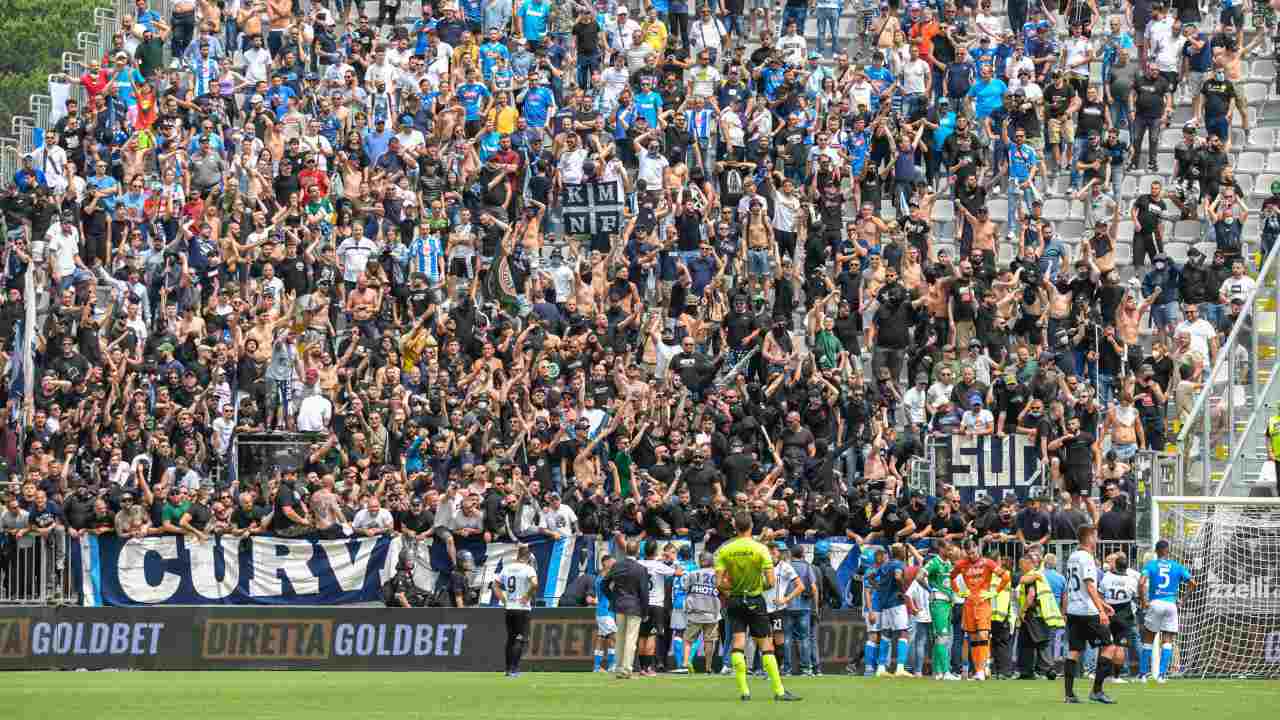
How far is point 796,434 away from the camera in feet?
114

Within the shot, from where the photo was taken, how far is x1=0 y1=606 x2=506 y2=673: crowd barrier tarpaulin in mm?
33438

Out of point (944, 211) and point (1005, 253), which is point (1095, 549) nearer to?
point (1005, 253)

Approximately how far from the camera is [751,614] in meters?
25.2

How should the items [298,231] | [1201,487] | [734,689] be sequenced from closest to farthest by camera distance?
[734,689] < [1201,487] < [298,231]

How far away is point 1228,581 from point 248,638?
528 inches

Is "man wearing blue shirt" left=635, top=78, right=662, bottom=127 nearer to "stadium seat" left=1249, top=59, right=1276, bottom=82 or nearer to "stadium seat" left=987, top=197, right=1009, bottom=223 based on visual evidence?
"stadium seat" left=987, top=197, right=1009, bottom=223

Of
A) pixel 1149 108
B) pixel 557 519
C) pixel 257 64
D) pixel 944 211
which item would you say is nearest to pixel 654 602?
pixel 557 519

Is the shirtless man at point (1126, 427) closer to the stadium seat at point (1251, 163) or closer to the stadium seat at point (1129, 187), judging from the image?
the stadium seat at point (1129, 187)

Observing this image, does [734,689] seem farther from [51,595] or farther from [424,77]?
[424,77]

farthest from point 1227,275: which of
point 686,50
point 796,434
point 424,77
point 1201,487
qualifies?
point 424,77

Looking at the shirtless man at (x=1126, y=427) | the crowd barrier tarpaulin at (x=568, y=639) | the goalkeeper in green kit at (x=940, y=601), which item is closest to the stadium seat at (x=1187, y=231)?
the shirtless man at (x=1126, y=427)

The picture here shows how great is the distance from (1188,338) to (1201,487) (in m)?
3.34

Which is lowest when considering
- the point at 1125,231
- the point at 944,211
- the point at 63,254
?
the point at 63,254

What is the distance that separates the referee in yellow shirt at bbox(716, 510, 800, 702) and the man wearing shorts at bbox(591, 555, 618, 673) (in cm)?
546
